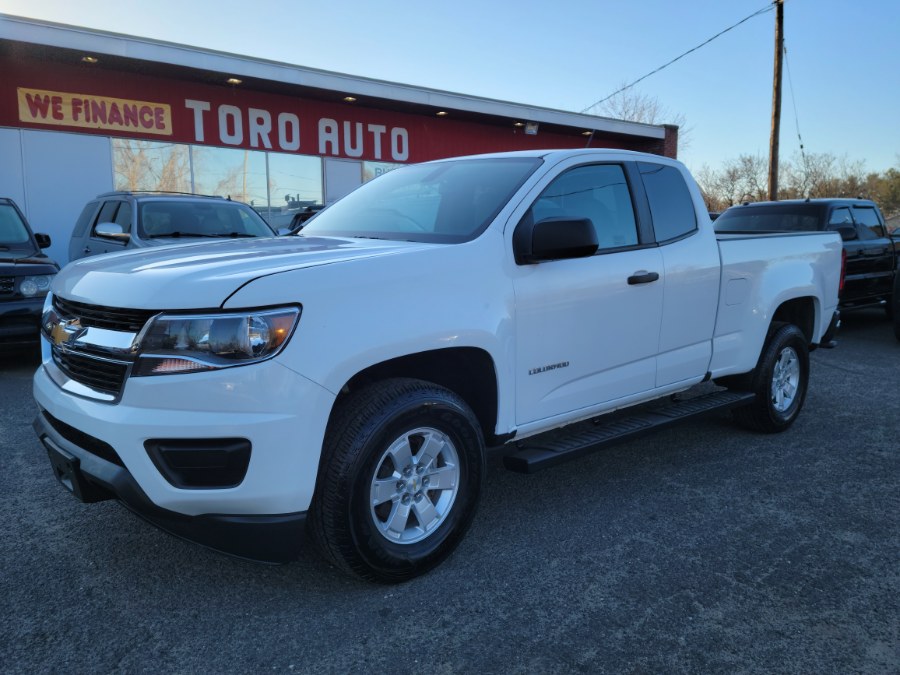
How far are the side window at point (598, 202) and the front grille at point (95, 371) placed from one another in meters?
2.00

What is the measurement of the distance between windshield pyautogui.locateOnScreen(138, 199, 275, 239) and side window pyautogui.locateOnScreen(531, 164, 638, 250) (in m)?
5.24

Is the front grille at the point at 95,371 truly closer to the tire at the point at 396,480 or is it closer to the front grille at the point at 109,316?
the front grille at the point at 109,316

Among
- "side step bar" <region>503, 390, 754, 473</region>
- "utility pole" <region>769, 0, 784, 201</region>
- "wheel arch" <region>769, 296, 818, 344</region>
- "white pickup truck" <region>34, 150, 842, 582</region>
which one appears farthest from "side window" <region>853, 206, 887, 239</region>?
"utility pole" <region>769, 0, 784, 201</region>

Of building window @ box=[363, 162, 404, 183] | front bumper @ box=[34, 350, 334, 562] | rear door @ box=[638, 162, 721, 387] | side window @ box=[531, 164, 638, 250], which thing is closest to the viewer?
front bumper @ box=[34, 350, 334, 562]

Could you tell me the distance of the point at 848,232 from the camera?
31.8ft

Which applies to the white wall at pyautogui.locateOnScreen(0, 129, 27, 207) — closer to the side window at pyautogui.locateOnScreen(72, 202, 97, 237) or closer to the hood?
the side window at pyautogui.locateOnScreen(72, 202, 97, 237)

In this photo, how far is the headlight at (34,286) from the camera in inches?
267

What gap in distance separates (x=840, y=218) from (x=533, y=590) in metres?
8.85

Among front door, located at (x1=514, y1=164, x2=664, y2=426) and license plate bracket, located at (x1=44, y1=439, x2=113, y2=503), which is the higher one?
front door, located at (x1=514, y1=164, x2=664, y2=426)

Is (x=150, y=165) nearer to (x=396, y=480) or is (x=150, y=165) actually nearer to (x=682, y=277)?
(x=682, y=277)

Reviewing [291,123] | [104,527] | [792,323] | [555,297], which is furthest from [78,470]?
[291,123]

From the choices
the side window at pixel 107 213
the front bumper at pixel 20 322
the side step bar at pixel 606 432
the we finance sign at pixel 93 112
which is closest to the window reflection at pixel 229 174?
the we finance sign at pixel 93 112

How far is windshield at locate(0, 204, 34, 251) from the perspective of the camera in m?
7.68

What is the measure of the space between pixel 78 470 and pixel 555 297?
7.06 ft
